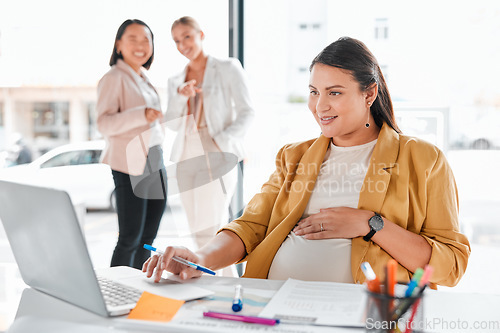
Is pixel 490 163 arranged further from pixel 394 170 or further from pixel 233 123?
pixel 394 170

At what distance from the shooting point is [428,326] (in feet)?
2.65

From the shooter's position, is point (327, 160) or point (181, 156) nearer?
point (327, 160)

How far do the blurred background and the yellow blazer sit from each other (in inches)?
47.4

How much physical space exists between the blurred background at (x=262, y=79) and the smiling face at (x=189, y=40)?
0.07 metres

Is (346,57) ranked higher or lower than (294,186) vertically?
higher

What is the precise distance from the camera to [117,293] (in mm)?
928

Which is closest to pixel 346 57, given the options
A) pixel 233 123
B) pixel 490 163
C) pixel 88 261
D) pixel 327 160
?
pixel 327 160

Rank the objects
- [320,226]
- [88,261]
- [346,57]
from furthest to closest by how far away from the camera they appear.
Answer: [346,57], [320,226], [88,261]

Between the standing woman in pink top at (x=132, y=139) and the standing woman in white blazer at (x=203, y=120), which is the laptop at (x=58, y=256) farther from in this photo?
the standing woman in white blazer at (x=203, y=120)

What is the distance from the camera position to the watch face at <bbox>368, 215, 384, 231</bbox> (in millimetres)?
1210

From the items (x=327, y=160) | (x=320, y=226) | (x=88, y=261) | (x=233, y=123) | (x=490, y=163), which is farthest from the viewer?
(x=490, y=163)

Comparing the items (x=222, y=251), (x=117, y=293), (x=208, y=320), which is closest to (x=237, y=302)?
(x=208, y=320)

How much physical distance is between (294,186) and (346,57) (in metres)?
0.39

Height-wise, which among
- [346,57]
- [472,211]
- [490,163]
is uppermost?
[346,57]
